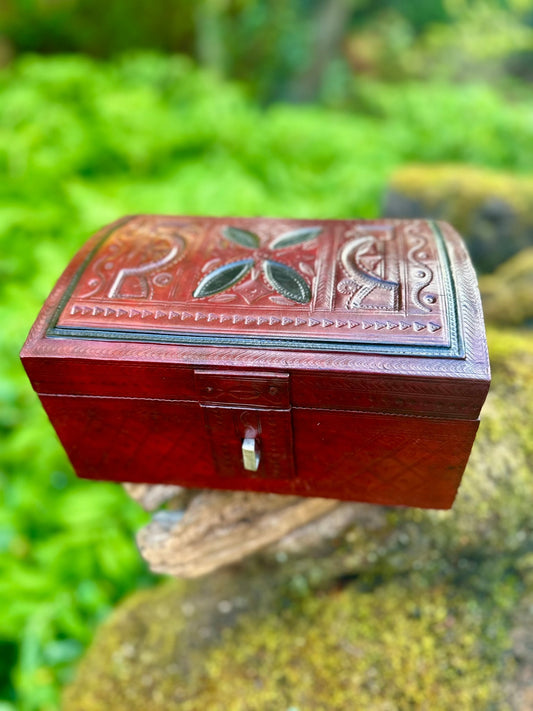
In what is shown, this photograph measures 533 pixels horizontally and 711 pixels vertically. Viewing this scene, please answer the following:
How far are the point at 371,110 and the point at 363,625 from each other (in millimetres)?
5643

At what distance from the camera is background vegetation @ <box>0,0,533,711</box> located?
221 cm

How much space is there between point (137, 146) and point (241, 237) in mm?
2302

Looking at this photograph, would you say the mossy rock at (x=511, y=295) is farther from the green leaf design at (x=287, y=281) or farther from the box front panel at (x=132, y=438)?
A: the box front panel at (x=132, y=438)

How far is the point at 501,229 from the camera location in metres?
2.65

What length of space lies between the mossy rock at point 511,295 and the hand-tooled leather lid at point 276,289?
2.71 feet

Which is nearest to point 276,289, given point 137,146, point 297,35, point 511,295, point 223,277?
point 223,277

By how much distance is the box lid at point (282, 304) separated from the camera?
1195mm

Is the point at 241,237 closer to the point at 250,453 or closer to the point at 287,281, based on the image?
the point at 287,281

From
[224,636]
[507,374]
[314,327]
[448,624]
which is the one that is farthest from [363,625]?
[314,327]

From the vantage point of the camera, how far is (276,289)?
52.8 inches

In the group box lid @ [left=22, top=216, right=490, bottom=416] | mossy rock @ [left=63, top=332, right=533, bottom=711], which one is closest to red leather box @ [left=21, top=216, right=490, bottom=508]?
box lid @ [left=22, top=216, right=490, bottom=416]

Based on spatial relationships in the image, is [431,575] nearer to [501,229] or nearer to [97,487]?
[97,487]

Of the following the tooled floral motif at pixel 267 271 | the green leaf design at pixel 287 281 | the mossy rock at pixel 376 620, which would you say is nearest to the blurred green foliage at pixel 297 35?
the tooled floral motif at pixel 267 271

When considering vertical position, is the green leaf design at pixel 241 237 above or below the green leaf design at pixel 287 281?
above
